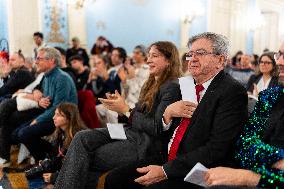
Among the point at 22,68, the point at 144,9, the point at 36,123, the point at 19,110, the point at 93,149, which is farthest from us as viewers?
the point at 144,9

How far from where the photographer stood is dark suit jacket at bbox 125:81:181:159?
2.25 meters

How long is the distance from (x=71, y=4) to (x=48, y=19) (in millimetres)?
598

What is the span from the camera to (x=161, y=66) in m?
2.62

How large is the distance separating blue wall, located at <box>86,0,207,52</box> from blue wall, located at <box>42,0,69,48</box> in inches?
22.5

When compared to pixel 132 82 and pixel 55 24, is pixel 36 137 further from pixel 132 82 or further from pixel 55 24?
pixel 55 24

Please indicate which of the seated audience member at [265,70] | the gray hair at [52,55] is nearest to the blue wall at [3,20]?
the gray hair at [52,55]

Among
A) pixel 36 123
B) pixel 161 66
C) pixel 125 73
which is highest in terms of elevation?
pixel 161 66

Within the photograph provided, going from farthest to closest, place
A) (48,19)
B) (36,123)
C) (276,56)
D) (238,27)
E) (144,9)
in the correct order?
(238,27) < (144,9) < (48,19) < (36,123) < (276,56)

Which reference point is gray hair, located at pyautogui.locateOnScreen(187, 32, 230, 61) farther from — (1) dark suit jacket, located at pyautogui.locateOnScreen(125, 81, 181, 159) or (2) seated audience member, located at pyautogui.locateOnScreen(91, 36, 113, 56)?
(2) seated audience member, located at pyautogui.locateOnScreen(91, 36, 113, 56)

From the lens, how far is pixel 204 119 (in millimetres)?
1932

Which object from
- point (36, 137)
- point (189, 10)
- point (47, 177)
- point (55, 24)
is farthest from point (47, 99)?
point (189, 10)

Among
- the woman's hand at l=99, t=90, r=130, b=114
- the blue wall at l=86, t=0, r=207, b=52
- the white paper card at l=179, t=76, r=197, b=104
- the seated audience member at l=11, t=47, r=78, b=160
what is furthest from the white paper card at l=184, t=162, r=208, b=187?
the blue wall at l=86, t=0, r=207, b=52

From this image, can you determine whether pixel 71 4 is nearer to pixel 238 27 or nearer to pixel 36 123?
pixel 36 123

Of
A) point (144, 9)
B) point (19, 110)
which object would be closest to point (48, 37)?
point (144, 9)
